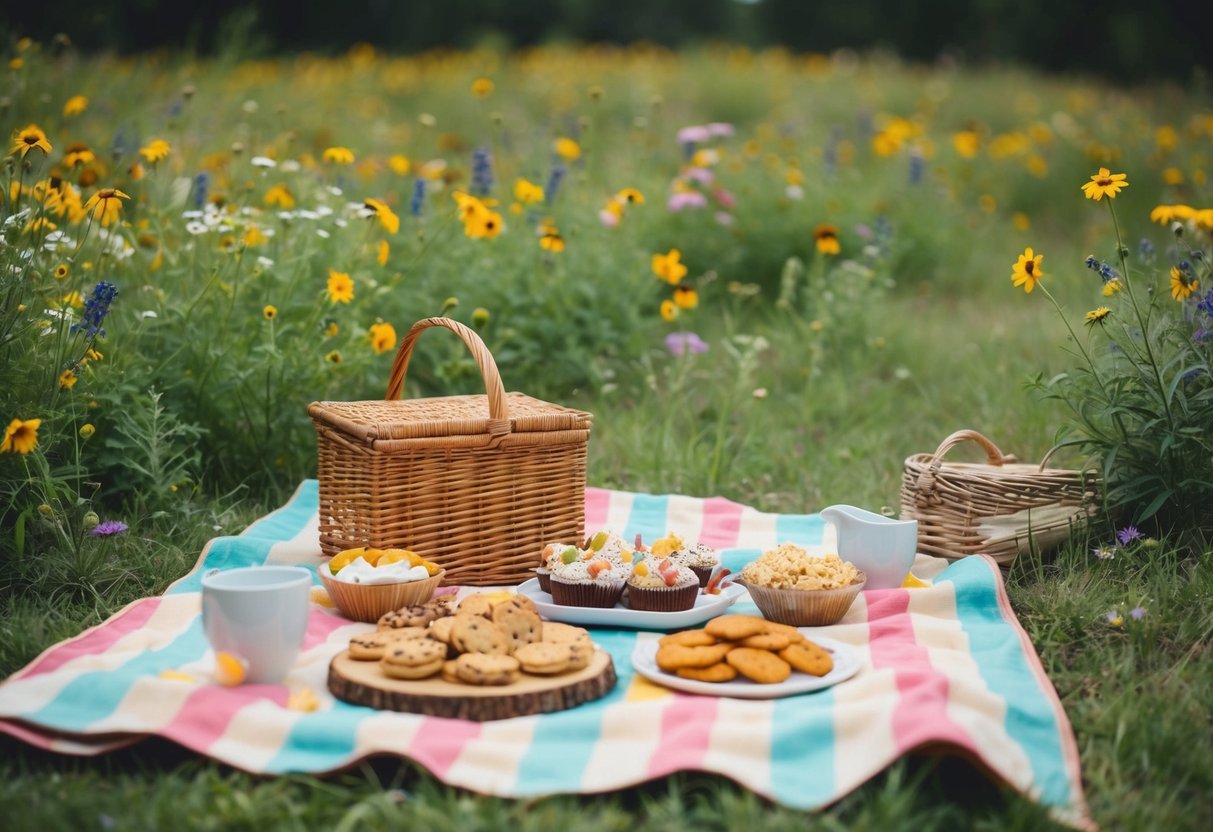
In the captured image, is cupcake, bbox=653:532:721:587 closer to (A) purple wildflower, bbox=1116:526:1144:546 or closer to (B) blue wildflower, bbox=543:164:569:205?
(A) purple wildflower, bbox=1116:526:1144:546

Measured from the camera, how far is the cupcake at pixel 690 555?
8.62 feet

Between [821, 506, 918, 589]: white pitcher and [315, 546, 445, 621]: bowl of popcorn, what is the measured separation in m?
0.94

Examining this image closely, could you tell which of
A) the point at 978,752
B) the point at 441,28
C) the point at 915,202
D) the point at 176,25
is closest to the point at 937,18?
the point at 441,28

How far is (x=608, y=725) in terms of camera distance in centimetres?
200

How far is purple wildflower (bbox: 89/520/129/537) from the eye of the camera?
2.85 meters

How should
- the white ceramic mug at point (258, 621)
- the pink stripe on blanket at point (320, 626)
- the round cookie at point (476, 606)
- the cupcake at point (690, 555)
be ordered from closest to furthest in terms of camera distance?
1. the white ceramic mug at point (258, 621)
2. the round cookie at point (476, 606)
3. the pink stripe on blanket at point (320, 626)
4. the cupcake at point (690, 555)

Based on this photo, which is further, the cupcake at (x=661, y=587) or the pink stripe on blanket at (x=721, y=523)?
the pink stripe on blanket at (x=721, y=523)

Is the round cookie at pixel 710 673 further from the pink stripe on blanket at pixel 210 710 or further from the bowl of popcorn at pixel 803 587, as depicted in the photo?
the pink stripe on blanket at pixel 210 710

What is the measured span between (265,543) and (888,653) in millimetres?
1569

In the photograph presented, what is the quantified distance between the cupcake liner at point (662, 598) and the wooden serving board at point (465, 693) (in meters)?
0.37

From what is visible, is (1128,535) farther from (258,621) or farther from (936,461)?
(258,621)

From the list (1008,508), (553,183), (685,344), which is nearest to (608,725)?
(1008,508)

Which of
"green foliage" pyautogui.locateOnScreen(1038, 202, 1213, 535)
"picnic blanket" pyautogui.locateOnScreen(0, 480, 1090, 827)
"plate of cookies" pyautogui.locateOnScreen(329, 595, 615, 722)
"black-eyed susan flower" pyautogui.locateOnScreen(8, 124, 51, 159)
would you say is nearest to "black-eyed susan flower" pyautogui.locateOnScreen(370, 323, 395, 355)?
"black-eyed susan flower" pyautogui.locateOnScreen(8, 124, 51, 159)

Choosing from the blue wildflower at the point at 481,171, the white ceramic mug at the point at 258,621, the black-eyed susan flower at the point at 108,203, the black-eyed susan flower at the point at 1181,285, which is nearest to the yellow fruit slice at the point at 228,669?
the white ceramic mug at the point at 258,621
